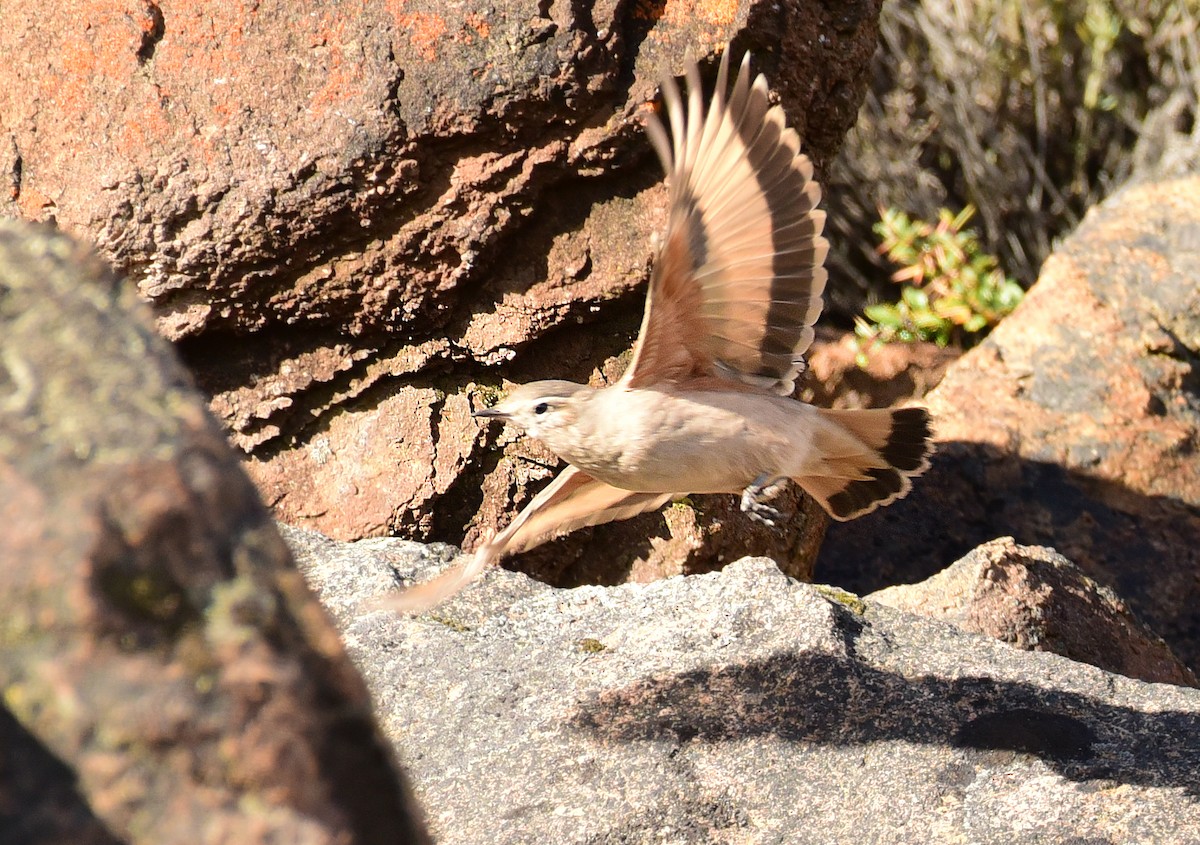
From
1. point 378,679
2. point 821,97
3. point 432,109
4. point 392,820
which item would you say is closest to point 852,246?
point 821,97

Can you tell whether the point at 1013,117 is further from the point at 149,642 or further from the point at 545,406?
the point at 149,642

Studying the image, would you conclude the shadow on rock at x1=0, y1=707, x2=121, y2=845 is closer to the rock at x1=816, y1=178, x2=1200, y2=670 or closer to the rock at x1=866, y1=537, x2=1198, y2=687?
the rock at x1=866, y1=537, x2=1198, y2=687

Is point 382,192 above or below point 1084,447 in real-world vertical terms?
above

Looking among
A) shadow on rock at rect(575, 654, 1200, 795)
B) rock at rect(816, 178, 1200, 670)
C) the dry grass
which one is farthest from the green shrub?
shadow on rock at rect(575, 654, 1200, 795)

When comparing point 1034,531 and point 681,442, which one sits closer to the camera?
point 681,442

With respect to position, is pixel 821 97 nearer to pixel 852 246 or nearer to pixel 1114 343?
pixel 1114 343

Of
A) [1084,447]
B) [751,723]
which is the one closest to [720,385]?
[751,723]
